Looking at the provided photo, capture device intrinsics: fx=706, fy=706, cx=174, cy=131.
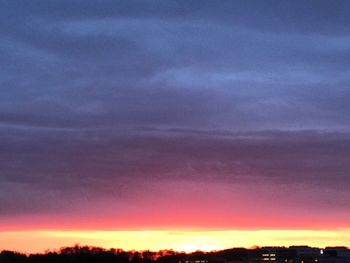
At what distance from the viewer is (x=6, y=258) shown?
188 meters
